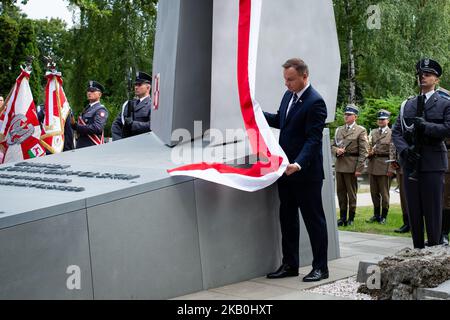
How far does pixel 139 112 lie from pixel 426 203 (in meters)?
3.85

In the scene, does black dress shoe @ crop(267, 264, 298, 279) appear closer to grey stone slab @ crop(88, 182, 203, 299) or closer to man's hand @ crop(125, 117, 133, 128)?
grey stone slab @ crop(88, 182, 203, 299)

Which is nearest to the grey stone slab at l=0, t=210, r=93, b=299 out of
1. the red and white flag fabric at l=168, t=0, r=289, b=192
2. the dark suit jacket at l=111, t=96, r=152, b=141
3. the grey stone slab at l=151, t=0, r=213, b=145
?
the red and white flag fabric at l=168, t=0, r=289, b=192

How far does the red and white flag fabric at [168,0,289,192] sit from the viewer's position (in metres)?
4.81

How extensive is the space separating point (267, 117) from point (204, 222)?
1.22m

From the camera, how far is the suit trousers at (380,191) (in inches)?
396

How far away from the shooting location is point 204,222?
4.91m

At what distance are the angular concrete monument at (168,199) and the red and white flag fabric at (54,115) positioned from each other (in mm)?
2955

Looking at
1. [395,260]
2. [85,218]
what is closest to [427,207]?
[395,260]

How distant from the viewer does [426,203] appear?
580 centimetres

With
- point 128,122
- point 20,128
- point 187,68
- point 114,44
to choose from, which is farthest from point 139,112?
point 114,44

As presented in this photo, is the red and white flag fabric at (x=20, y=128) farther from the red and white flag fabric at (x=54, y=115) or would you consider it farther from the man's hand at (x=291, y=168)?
the man's hand at (x=291, y=168)

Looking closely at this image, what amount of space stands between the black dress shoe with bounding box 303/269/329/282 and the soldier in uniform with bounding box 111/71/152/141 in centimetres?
343

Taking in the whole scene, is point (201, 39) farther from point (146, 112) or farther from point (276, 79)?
point (146, 112)

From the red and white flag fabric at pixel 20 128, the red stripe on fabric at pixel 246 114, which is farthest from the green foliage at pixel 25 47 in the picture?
the red stripe on fabric at pixel 246 114
